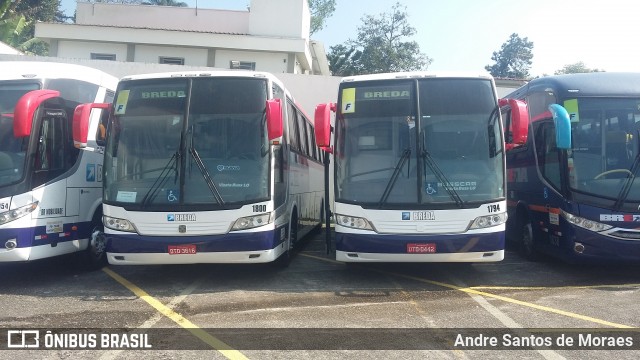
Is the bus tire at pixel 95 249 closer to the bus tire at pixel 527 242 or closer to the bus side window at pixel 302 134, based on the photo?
the bus side window at pixel 302 134

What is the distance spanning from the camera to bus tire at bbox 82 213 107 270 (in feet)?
32.4

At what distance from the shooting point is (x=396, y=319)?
6.77 metres

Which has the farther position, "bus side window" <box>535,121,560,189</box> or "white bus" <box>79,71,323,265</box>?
"bus side window" <box>535,121,560,189</box>

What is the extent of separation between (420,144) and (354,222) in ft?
4.94

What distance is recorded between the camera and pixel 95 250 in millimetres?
9984

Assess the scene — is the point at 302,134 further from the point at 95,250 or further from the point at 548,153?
the point at 548,153

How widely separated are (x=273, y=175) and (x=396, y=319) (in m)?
2.84

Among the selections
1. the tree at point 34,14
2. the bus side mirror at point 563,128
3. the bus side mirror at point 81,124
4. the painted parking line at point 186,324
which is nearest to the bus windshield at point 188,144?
the bus side mirror at point 81,124

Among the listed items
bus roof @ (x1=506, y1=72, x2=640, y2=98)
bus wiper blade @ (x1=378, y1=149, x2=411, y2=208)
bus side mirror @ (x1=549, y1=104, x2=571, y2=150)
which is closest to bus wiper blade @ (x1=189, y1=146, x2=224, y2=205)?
bus wiper blade @ (x1=378, y1=149, x2=411, y2=208)

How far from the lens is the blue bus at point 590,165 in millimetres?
8594

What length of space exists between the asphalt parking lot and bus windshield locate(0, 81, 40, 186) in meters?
1.75

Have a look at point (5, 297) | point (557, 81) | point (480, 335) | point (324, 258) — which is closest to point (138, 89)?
point (5, 297)

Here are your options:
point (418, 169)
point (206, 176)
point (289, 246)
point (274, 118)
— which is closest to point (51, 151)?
point (206, 176)

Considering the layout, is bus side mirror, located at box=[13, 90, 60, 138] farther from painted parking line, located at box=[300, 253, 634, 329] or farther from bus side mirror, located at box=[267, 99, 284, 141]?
painted parking line, located at box=[300, 253, 634, 329]
